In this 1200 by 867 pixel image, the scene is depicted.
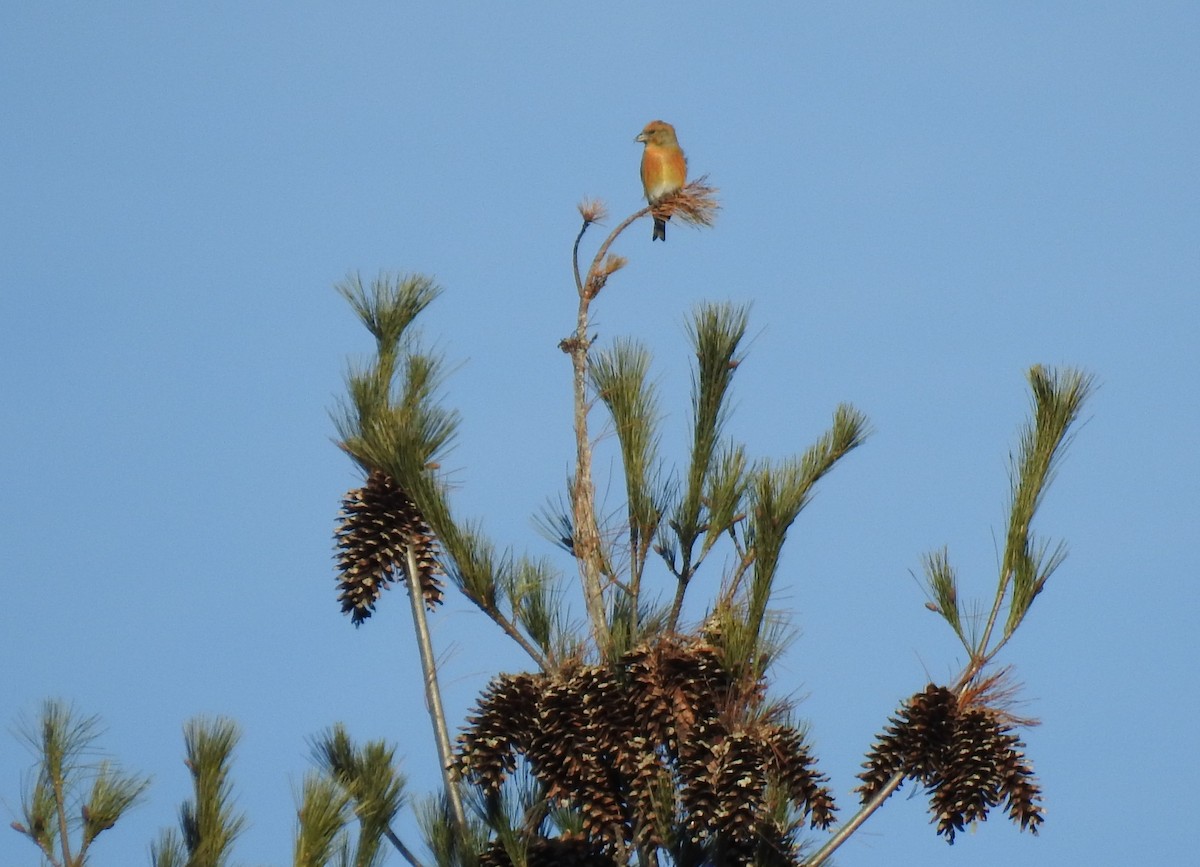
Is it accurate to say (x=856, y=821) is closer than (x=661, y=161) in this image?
Yes

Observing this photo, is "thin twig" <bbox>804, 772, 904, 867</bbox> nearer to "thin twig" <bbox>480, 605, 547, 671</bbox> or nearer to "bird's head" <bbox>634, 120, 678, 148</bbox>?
"thin twig" <bbox>480, 605, 547, 671</bbox>

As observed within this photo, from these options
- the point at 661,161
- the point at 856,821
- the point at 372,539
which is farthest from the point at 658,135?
the point at 856,821

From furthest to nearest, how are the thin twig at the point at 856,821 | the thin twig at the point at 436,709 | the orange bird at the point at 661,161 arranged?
the orange bird at the point at 661,161 < the thin twig at the point at 436,709 < the thin twig at the point at 856,821

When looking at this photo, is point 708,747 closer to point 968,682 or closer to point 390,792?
point 968,682

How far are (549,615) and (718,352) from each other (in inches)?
31.5

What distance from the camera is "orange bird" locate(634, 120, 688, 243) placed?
7.53 m

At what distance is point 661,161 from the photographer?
7.54 metres

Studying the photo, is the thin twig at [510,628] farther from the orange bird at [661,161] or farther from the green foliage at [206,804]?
the orange bird at [661,161]

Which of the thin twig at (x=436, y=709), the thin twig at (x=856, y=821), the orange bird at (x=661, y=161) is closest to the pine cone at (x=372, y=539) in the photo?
the thin twig at (x=436, y=709)

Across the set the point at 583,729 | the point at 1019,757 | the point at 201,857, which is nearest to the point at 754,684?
the point at 583,729

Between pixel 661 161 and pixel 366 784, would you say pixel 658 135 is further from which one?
pixel 366 784

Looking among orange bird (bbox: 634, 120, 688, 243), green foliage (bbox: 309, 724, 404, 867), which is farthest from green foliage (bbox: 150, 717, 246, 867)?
orange bird (bbox: 634, 120, 688, 243)

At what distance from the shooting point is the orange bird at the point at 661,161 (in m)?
7.53

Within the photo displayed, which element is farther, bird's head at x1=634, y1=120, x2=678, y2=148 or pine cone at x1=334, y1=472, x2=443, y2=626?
bird's head at x1=634, y1=120, x2=678, y2=148
